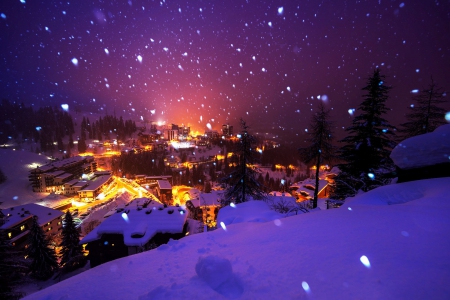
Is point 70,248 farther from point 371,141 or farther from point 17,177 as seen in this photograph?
point 17,177

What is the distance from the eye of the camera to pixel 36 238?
78.0ft

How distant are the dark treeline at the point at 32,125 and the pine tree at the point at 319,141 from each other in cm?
14026

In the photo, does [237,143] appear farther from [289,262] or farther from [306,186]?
[306,186]

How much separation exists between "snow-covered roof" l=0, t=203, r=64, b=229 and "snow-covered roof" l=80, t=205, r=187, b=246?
80.2ft

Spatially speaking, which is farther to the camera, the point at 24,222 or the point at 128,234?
the point at 24,222

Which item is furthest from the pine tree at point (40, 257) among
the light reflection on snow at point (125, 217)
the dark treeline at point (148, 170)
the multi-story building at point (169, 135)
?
the multi-story building at point (169, 135)

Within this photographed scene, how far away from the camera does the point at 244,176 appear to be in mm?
20531

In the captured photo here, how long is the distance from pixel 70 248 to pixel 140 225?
14870mm

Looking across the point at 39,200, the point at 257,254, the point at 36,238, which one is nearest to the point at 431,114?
the point at 257,254

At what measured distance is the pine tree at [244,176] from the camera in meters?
20.4

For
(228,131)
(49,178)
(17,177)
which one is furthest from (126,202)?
(228,131)

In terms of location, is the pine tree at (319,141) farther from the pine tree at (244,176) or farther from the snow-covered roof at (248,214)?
the snow-covered roof at (248,214)

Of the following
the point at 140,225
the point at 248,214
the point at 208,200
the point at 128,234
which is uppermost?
the point at 248,214

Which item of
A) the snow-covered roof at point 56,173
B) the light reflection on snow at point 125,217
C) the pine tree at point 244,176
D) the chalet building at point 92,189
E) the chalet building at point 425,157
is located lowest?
the chalet building at point 92,189
